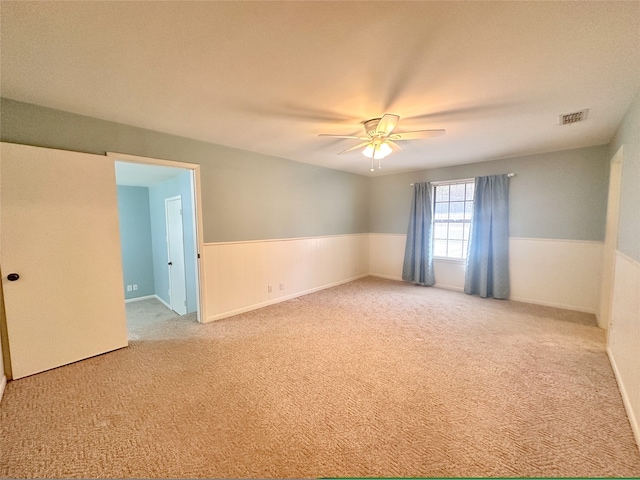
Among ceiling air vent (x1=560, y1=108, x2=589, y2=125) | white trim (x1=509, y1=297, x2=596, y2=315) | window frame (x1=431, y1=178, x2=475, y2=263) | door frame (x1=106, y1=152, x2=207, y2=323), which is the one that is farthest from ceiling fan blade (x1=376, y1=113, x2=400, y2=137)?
white trim (x1=509, y1=297, x2=596, y2=315)

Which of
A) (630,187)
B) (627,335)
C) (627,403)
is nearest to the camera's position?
(627,403)

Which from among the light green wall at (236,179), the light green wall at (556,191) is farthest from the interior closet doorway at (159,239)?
the light green wall at (556,191)

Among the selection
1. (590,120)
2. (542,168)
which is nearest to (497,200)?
(542,168)

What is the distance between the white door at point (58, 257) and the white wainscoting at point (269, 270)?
3.50 ft

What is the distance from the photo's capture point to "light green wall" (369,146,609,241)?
362cm

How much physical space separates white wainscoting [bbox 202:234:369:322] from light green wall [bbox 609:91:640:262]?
12.9 ft

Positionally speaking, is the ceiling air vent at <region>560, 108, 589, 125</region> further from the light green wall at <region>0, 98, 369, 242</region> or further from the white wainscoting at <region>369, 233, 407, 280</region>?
the light green wall at <region>0, 98, 369, 242</region>

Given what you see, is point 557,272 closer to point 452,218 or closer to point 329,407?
point 452,218

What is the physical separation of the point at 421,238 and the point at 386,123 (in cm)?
348

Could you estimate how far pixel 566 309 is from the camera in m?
3.88

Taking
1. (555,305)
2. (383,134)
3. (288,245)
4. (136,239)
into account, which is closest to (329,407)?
(383,134)

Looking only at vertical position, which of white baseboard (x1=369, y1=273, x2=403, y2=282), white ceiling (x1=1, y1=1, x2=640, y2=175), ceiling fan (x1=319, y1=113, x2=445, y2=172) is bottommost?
white baseboard (x1=369, y1=273, x2=403, y2=282)

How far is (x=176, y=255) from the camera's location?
4.14 m

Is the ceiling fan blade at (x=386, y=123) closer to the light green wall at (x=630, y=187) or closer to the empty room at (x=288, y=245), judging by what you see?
the empty room at (x=288, y=245)
